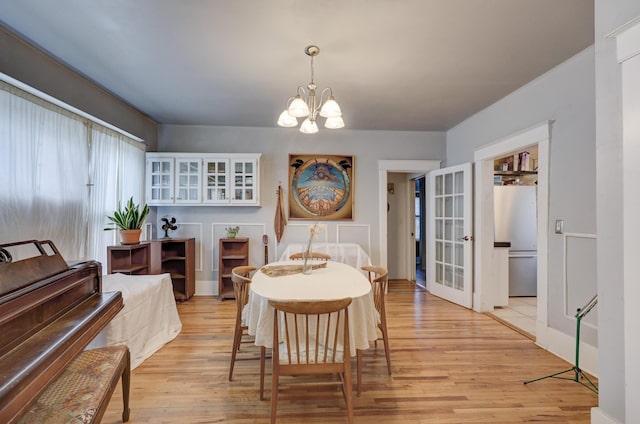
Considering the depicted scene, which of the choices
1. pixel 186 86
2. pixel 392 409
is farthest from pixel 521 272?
pixel 186 86

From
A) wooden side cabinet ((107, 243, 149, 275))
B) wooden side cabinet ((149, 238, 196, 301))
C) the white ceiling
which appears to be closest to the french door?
the white ceiling

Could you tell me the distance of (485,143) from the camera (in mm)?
3518

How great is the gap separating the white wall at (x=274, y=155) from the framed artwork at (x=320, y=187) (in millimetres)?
98

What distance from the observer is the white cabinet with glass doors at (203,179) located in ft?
13.1

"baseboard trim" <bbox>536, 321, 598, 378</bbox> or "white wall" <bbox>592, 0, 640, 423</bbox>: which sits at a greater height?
"white wall" <bbox>592, 0, 640, 423</bbox>

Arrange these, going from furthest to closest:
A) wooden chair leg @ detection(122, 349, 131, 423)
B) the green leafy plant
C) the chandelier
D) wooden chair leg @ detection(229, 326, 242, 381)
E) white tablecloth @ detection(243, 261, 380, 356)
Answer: the green leafy plant, wooden chair leg @ detection(229, 326, 242, 381), the chandelier, white tablecloth @ detection(243, 261, 380, 356), wooden chair leg @ detection(122, 349, 131, 423)

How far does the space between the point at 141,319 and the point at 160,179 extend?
7.37ft

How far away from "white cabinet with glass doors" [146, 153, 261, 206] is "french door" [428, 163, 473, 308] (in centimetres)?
271

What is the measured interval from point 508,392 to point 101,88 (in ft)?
15.0

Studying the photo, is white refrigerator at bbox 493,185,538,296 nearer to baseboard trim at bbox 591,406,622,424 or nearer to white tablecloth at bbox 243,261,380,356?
baseboard trim at bbox 591,406,622,424

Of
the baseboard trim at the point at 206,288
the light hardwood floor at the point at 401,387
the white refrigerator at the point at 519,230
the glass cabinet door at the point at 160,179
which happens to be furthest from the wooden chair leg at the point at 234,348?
the white refrigerator at the point at 519,230

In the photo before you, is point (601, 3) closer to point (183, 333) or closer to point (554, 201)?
point (554, 201)

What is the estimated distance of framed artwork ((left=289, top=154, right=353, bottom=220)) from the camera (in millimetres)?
4324

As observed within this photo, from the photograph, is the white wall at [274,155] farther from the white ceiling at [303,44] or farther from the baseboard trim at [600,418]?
the baseboard trim at [600,418]
